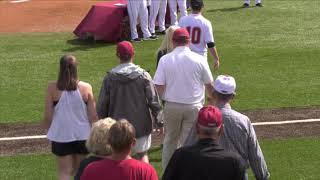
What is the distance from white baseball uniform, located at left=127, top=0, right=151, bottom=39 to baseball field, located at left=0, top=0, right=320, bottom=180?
416 mm

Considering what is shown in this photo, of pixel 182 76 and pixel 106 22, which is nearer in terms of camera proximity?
pixel 182 76

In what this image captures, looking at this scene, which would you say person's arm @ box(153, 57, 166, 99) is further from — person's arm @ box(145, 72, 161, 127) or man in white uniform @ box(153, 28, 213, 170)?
person's arm @ box(145, 72, 161, 127)

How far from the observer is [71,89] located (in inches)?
297

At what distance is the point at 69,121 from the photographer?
7.66m

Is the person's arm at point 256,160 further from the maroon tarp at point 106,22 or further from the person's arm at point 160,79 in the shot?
the maroon tarp at point 106,22

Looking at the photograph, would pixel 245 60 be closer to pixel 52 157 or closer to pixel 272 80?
pixel 272 80

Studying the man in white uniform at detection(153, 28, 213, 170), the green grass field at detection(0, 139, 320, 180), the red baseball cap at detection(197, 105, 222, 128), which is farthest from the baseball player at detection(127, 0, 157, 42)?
the red baseball cap at detection(197, 105, 222, 128)

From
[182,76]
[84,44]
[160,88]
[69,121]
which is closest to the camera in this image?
[69,121]

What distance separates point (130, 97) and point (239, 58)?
25.1ft

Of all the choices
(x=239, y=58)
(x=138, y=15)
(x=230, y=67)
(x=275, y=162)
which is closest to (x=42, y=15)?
(x=138, y=15)

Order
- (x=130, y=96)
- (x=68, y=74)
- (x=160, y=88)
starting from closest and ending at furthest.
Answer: (x=68, y=74) → (x=130, y=96) → (x=160, y=88)

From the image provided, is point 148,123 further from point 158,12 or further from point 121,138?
point 158,12

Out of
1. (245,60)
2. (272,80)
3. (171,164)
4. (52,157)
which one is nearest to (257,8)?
(245,60)

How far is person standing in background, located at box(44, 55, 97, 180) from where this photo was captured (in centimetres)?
760
